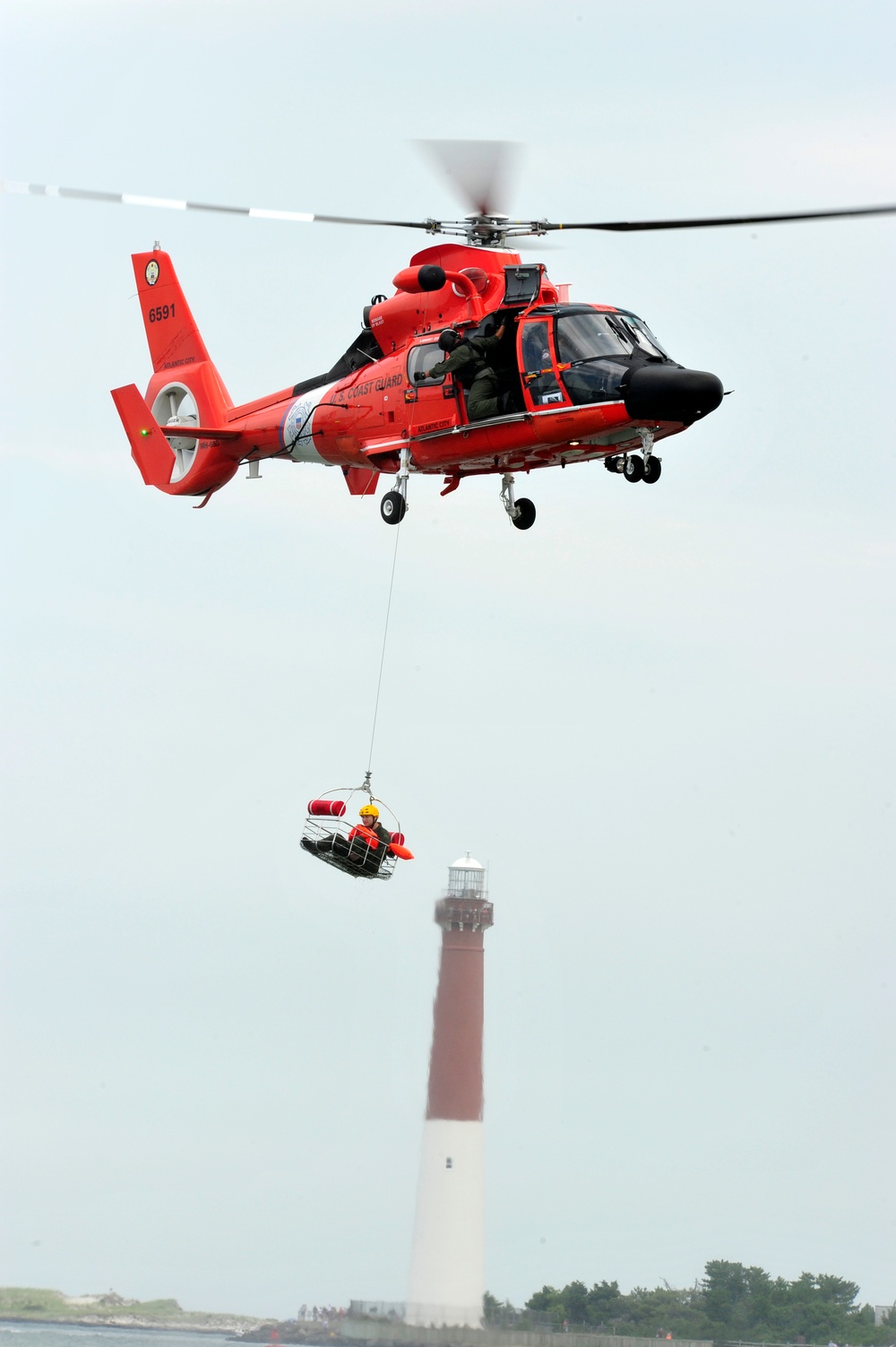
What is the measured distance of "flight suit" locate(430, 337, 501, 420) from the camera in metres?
22.7

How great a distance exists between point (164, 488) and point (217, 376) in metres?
1.90

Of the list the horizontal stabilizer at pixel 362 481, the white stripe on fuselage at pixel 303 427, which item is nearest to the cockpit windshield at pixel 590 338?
the white stripe on fuselage at pixel 303 427

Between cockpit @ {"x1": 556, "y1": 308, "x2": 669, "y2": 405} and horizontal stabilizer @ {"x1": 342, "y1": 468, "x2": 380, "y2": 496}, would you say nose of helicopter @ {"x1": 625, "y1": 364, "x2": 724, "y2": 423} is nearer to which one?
cockpit @ {"x1": 556, "y1": 308, "x2": 669, "y2": 405}

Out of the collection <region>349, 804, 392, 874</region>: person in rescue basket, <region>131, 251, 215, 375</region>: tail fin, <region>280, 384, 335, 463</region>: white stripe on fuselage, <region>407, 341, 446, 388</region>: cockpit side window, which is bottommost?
<region>349, 804, 392, 874</region>: person in rescue basket

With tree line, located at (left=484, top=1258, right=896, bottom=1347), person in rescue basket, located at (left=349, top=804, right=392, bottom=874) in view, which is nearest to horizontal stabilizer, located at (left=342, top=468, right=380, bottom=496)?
person in rescue basket, located at (left=349, top=804, right=392, bottom=874)

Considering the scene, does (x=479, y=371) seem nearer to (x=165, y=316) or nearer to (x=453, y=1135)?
(x=165, y=316)

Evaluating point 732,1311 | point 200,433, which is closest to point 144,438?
point 200,433

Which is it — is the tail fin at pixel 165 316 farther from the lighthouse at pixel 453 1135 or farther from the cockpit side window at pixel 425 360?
the lighthouse at pixel 453 1135

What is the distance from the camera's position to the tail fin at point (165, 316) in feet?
99.1

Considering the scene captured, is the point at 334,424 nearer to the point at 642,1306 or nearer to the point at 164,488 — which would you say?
the point at 164,488

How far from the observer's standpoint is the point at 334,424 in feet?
82.7

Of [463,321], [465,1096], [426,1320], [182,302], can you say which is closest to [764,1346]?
[426,1320]

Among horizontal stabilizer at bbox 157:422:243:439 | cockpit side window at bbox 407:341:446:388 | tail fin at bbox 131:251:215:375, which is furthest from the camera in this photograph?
tail fin at bbox 131:251:215:375

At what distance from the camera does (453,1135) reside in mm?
54562
